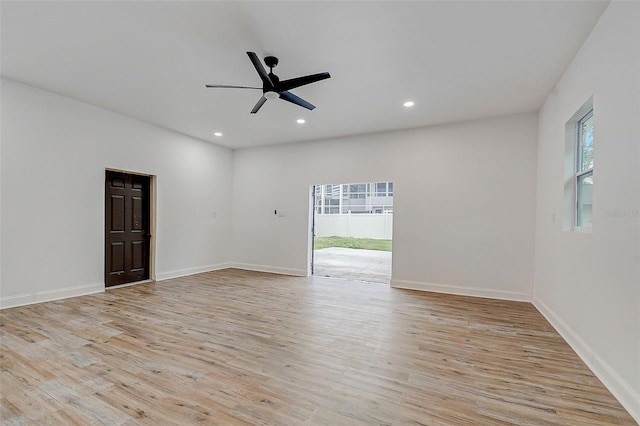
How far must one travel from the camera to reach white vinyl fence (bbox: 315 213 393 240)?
1223 cm

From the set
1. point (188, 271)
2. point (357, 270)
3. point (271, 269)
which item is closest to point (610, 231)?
point (357, 270)

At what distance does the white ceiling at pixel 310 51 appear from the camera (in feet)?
7.77

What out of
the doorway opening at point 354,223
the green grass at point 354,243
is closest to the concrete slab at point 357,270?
the doorway opening at point 354,223

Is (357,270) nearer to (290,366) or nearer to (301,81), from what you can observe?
(290,366)

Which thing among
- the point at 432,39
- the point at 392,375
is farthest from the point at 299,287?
the point at 432,39

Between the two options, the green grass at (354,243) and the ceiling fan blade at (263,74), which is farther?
the green grass at (354,243)

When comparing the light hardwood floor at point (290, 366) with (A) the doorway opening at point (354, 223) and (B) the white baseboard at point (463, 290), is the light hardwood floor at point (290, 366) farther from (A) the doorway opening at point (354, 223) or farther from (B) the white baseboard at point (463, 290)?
(A) the doorway opening at point (354, 223)

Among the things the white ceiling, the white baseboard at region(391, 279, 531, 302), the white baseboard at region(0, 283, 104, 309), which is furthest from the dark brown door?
the white baseboard at region(391, 279, 531, 302)

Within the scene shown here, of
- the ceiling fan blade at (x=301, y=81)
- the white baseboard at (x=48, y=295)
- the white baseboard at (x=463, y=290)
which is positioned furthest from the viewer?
the white baseboard at (x=463, y=290)

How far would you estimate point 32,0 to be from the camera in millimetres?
2295

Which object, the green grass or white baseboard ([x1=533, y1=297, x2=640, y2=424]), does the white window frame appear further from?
the green grass

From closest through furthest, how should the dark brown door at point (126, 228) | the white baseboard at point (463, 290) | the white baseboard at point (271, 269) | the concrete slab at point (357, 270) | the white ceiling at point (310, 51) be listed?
1. the white ceiling at point (310, 51)
2. the white baseboard at point (463, 290)
3. the dark brown door at point (126, 228)
4. the concrete slab at point (357, 270)
5. the white baseboard at point (271, 269)

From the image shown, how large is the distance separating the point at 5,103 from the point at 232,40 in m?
3.29

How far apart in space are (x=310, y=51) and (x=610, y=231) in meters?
2.98
